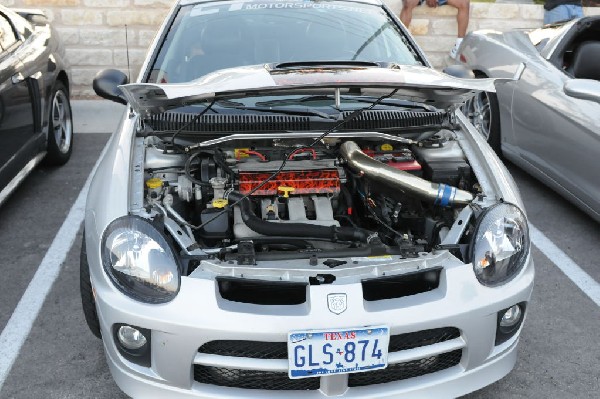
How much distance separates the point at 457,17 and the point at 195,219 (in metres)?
5.55

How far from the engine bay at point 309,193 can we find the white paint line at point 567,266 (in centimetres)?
113

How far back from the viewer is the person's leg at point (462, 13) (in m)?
7.23

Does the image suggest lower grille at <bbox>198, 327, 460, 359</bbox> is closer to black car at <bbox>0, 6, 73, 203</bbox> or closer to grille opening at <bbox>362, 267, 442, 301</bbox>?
grille opening at <bbox>362, 267, 442, 301</bbox>

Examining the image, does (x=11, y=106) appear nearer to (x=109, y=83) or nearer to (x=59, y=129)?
(x=59, y=129)

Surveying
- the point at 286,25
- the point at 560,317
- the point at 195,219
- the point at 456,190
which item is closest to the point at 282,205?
the point at 195,219

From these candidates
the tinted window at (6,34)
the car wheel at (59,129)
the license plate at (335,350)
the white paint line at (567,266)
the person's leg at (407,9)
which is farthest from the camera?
the person's leg at (407,9)

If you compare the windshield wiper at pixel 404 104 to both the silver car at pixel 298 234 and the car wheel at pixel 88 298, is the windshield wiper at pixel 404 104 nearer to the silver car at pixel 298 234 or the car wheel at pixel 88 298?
the silver car at pixel 298 234

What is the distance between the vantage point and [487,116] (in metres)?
5.20

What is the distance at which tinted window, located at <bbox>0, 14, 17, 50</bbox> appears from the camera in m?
4.25

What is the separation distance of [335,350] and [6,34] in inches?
137

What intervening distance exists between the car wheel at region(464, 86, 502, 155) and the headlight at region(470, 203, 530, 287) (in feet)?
8.36

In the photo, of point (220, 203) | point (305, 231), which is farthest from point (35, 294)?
point (305, 231)

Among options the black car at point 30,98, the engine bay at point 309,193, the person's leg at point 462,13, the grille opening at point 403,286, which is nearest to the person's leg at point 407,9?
the person's leg at point 462,13

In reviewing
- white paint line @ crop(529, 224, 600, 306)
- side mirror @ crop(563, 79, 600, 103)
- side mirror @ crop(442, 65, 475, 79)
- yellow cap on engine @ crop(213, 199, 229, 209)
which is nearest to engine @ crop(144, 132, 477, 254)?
yellow cap on engine @ crop(213, 199, 229, 209)
